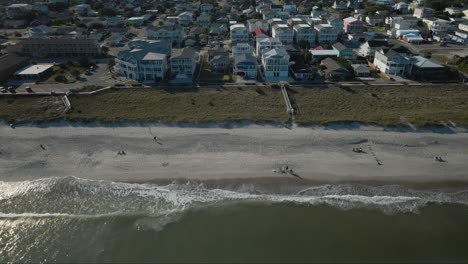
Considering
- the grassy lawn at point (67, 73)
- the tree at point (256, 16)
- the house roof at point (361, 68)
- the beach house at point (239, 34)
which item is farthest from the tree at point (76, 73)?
the tree at point (256, 16)

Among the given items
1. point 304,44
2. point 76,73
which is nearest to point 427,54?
point 304,44

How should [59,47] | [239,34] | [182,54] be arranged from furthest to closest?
[239,34], [59,47], [182,54]

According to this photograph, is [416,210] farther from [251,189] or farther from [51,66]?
[51,66]

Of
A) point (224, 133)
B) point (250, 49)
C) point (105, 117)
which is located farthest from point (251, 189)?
point (250, 49)

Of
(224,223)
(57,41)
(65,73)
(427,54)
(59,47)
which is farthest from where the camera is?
(59,47)

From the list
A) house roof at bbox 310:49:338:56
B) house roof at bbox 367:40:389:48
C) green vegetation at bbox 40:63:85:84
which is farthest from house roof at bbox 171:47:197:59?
house roof at bbox 367:40:389:48

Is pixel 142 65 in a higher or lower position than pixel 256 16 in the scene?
Result: lower

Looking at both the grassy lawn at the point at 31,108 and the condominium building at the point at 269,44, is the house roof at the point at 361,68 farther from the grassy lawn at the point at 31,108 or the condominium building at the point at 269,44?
the grassy lawn at the point at 31,108

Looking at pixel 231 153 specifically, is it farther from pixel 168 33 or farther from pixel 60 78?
pixel 168 33
